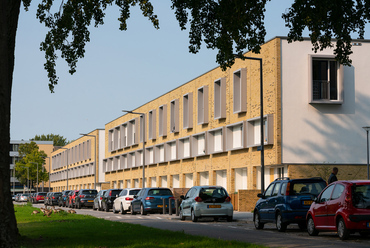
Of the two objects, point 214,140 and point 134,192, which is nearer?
point 134,192

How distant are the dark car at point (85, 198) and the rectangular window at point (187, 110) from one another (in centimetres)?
961

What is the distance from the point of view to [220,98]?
154 ft

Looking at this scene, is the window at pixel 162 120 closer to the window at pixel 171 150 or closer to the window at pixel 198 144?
the window at pixel 171 150

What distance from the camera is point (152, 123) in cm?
6469

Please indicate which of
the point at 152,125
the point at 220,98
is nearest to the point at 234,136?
the point at 220,98

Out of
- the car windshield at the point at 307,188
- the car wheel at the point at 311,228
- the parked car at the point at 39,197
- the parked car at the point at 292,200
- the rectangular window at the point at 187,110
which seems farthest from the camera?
the parked car at the point at 39,197

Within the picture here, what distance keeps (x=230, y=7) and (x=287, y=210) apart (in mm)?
6636

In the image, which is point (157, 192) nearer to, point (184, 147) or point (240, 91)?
point (240, 91)

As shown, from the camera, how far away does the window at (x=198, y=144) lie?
169 ft

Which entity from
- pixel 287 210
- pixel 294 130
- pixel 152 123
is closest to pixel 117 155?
pixel 152 123

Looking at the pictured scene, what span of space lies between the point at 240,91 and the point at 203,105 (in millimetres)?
7818

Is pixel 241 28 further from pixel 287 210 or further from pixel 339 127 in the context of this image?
pixel 339 127

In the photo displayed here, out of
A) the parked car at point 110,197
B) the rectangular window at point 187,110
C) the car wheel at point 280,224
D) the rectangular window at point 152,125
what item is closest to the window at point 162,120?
the rectangular window at point 152,125

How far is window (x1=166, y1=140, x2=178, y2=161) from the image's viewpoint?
58.2 meters
